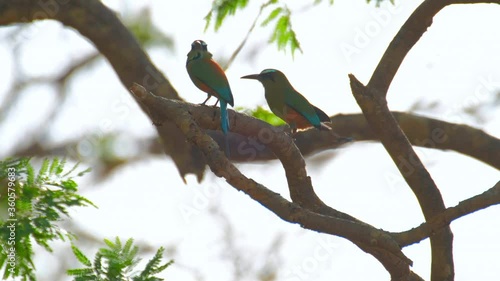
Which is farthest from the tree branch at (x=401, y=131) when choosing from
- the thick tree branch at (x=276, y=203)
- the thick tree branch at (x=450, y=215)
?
the thick tree branch at (x=450, y=215)

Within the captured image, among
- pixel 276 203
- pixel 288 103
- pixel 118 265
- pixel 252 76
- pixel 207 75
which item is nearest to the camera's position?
pixel 118 265

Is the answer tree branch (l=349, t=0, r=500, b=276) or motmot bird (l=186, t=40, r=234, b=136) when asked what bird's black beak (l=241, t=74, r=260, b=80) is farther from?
tree branch (l=349, t=0, r=500, b=276)

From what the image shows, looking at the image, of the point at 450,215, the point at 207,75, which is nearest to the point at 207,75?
the point at 207,75

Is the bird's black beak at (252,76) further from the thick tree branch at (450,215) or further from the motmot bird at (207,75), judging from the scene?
the thick tree branch at (450,215)

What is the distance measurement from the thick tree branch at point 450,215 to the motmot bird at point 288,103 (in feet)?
4.02

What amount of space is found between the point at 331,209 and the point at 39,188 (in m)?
1.62

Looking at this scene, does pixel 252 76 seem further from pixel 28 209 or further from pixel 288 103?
pixel 28 209

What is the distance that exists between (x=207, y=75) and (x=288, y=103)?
24.0 inches

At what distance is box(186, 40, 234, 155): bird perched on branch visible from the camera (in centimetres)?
514

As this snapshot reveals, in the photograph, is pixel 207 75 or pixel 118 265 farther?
pixel 207 75

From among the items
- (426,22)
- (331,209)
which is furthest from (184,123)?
(426,22)

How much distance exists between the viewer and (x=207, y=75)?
17.5 feet

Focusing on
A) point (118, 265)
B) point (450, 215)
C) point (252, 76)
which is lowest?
point (118, 265)

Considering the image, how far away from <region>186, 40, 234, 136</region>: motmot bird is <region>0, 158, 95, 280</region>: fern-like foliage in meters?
0.97
